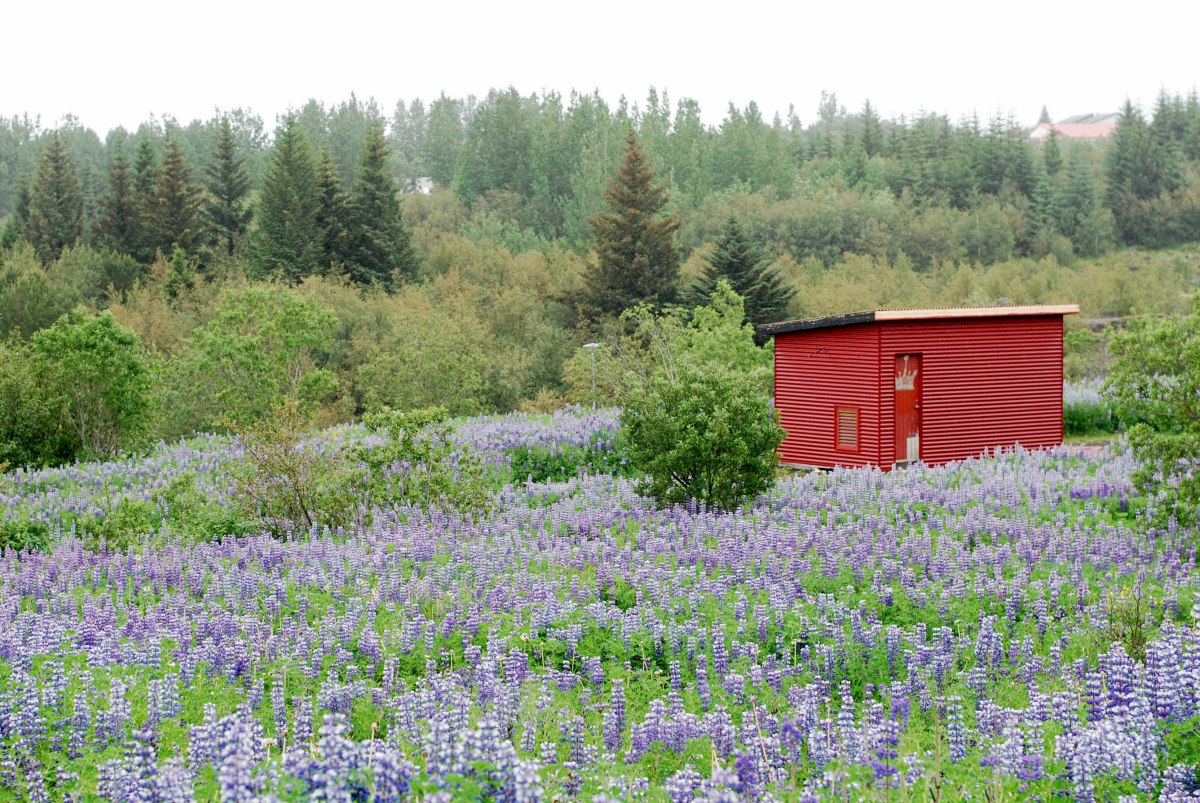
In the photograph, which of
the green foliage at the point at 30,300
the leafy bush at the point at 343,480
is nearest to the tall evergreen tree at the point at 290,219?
the green foliage at the point at 30,300

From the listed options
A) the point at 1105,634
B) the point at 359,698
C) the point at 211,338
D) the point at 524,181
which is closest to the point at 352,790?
the point at 359,698

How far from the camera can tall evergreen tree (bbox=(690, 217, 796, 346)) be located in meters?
55.2

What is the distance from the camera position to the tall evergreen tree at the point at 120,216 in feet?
256

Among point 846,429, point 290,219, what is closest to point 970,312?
point 846,429

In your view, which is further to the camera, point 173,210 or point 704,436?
point 173,210

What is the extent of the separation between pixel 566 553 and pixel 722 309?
37382 millimetres

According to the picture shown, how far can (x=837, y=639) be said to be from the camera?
11.4m

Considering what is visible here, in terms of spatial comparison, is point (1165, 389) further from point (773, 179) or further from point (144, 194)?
point (773, 179)

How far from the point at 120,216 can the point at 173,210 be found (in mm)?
7086

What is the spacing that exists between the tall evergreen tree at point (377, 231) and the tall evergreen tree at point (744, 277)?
21.0 meters

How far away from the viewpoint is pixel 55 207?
84.1 metres

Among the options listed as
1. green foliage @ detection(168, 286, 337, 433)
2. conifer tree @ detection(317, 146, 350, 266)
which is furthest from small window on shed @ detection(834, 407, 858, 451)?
conifer tree @ detection(317, 146, 350, 266)

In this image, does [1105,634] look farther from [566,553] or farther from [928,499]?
[928,499]

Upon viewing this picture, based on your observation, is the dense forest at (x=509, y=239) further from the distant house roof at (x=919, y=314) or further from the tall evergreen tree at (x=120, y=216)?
the distant house roof at (x=919, y=314)
